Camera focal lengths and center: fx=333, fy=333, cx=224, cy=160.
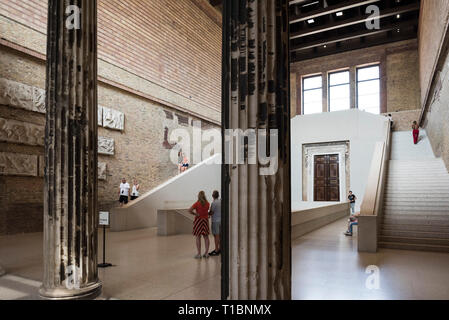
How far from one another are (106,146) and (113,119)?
1193 millimetres

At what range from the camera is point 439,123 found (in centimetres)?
1166

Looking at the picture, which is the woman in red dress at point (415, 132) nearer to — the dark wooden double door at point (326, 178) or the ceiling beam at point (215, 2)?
the dark wooden double door at point (326, 178)

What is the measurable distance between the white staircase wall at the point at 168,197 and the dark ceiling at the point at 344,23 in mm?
10773

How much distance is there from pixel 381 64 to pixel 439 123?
45.8 ft

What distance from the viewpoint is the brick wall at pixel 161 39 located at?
43.1 ft

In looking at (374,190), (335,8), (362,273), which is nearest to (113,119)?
(374,190)

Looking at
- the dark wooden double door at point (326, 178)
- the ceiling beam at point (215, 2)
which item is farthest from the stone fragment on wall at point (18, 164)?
the dark wooden double door at point (326, 178)

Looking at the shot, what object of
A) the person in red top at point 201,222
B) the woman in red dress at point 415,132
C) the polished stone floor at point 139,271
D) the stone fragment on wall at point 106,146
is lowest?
the polished stone floor at point 139,271

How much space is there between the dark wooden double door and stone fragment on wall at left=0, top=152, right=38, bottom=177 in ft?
49.7

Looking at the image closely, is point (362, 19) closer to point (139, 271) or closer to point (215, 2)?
point (215, 2)

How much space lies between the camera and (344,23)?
21.0 m

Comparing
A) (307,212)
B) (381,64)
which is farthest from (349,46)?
(307,212)

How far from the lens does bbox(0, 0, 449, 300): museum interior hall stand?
2.72m
